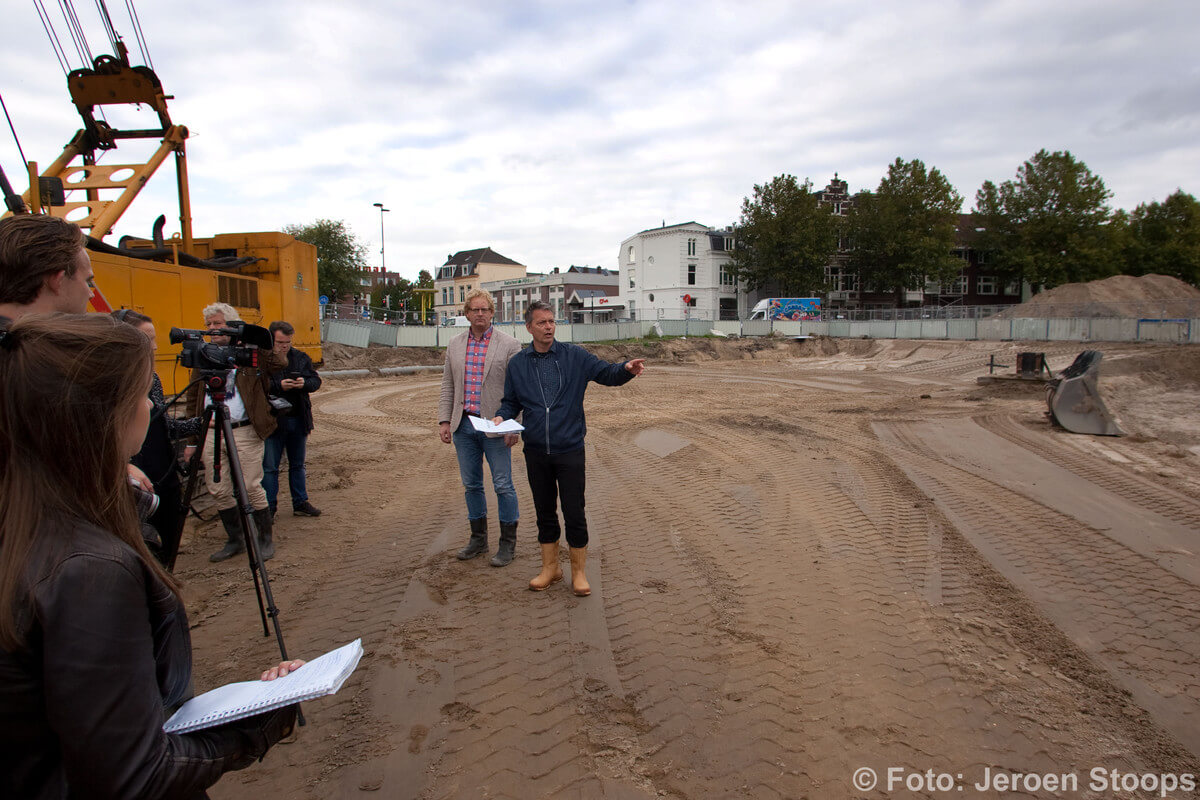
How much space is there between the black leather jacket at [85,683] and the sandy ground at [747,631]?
6.35 feet

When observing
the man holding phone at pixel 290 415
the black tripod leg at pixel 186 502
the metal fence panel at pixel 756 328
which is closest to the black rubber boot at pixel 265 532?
the man holding phone at pixel 290 415

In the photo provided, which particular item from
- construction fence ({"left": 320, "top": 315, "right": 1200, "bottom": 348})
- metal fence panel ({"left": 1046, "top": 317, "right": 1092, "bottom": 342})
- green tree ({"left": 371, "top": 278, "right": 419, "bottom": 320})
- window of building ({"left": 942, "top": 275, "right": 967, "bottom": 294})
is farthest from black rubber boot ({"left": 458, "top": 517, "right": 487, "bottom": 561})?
green tree ({"left": 371, "top": 278, "right": 419, "bottom": 320})

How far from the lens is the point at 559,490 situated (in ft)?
16.3

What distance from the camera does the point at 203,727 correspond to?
1378 millimetres

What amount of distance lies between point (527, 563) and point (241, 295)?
6.72m

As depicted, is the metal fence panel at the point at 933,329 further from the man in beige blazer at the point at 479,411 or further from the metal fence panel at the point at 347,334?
the man in beige blazer at the point at 479,411

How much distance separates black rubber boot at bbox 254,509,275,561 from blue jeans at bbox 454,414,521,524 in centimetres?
172

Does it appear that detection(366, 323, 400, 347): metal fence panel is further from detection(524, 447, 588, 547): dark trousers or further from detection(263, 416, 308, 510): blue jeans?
detection(524, 447, 588, 547): dark trousers

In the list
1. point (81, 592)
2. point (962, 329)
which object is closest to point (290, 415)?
point (81, 592)

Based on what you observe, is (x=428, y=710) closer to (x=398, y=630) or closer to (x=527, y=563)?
(x=398, y=630)

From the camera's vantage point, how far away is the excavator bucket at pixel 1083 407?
11414mm

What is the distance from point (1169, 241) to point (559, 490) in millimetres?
69342

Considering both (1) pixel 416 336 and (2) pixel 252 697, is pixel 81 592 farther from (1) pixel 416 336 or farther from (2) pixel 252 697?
(1) pixel 416 336

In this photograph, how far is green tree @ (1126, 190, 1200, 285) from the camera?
52.6m
